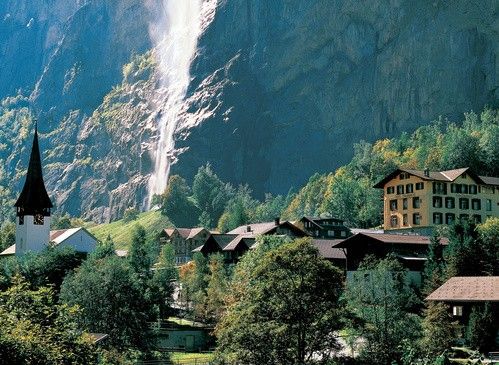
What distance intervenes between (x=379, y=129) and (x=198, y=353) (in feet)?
394

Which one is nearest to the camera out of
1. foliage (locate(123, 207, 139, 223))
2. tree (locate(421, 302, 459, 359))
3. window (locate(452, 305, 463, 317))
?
tree (locate(421, 302, 459, 359))

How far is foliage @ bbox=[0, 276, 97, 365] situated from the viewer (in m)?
27.8

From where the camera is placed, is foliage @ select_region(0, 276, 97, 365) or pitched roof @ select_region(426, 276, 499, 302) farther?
pitched roof @ select_region(426, 276, 499, 302)

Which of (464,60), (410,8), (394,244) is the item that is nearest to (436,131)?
(464,60)

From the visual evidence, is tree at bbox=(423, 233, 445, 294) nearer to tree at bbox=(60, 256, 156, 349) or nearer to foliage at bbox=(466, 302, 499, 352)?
foliage at bbox=(466, 302, 499, 352)

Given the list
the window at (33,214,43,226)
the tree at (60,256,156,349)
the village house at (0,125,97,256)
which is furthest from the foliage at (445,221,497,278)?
the window at (33,214,43,226)

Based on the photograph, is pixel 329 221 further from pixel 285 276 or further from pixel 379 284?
pixel 285 276

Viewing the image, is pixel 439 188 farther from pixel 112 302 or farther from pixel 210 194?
pixel 210 194

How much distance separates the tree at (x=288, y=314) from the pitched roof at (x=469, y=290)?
34.7ft

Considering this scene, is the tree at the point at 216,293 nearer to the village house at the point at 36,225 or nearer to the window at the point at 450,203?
the village house at the point at 36,225

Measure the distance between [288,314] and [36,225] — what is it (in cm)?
5892

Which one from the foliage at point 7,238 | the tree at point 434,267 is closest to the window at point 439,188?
the tree at point 434,267

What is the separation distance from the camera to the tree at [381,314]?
55281 millimetres

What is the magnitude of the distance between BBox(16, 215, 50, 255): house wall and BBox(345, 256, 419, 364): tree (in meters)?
48.5
